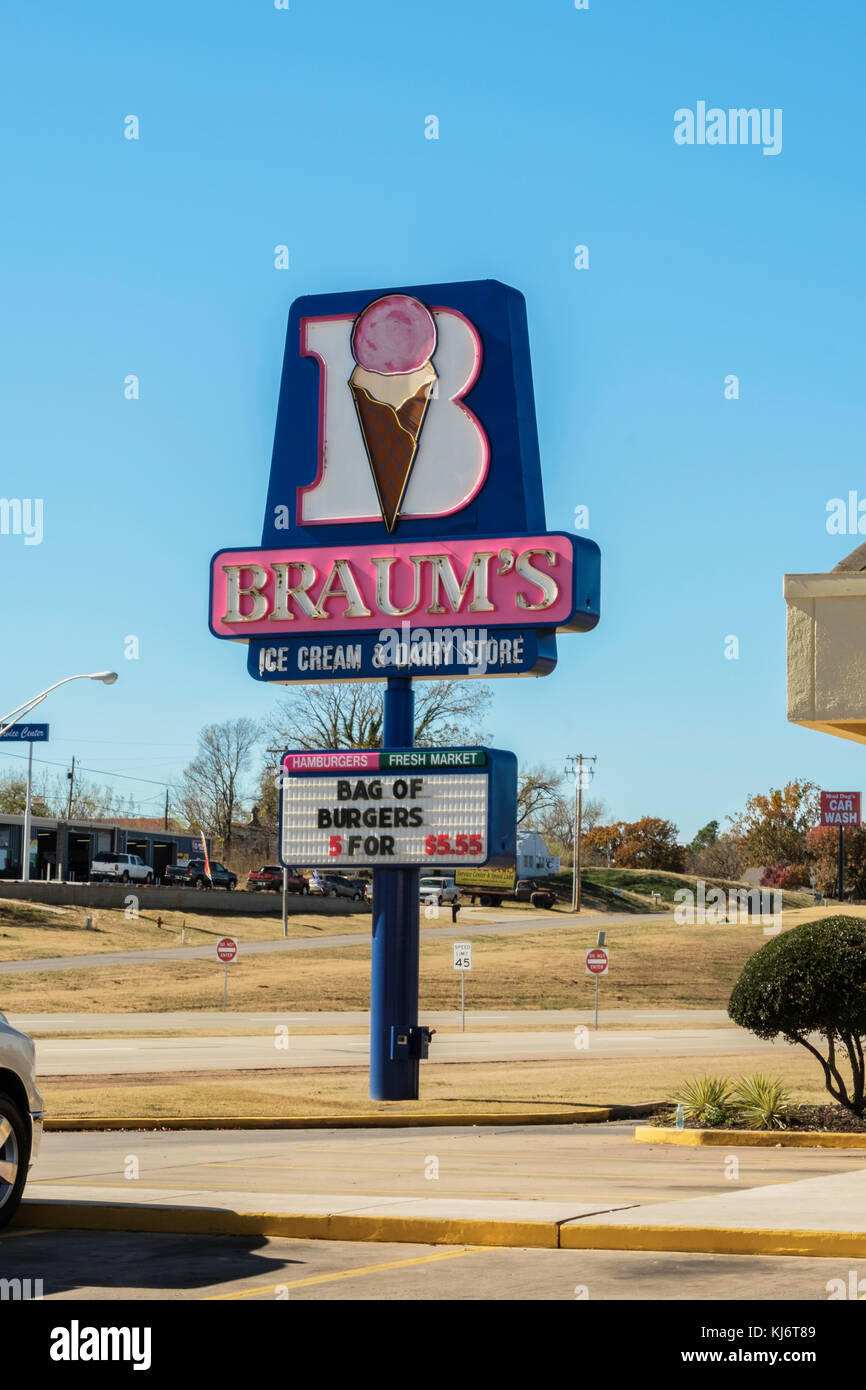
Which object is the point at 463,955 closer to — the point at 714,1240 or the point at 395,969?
the point at 395,969

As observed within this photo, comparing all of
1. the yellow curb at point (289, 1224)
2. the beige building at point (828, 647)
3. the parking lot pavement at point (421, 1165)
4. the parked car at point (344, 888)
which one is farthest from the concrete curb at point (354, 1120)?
the parked car at point (344, 888)

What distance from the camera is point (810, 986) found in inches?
702

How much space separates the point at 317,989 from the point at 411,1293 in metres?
48.4

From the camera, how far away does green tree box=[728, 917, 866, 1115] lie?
17.7 meters

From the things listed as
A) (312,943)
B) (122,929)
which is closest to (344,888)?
(312,943)

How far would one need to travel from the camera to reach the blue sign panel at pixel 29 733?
49459 millimetres

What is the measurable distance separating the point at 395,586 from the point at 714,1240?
15.4 metres

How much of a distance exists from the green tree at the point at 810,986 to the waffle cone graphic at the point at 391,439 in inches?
356

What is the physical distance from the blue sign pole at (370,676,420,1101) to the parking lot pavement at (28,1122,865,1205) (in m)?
3.81

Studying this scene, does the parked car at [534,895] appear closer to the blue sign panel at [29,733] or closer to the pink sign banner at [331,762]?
the blue sign panel at [29,733]

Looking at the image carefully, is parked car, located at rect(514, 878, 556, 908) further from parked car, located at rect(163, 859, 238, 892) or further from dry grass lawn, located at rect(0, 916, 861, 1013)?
dry grass lawn, located at rect(0, 916, 861, 1013)

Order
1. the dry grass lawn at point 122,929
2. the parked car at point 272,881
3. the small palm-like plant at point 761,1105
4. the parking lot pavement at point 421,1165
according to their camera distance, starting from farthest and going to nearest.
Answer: the parked car at point 272,881, the dry grass lawn at point 122,929, the small palm-like plant at point 761,1105, the parking lot pavement at point 421,1165

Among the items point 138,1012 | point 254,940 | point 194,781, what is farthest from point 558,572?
point 194,781

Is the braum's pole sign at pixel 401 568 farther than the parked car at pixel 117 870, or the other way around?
the parked car at pixel 117 870
